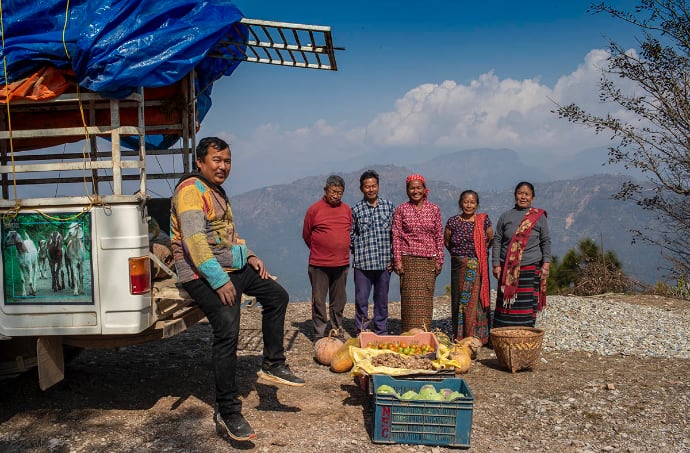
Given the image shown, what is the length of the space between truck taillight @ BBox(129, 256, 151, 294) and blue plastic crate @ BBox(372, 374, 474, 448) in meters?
1.86

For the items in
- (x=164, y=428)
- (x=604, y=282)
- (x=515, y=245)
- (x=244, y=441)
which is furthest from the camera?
(x=604, y=282)

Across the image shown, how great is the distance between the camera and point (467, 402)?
12.9 ft

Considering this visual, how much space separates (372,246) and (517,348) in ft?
6.57

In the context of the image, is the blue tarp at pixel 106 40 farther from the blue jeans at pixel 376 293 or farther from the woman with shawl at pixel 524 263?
the woman with shawl at pixel 524 263

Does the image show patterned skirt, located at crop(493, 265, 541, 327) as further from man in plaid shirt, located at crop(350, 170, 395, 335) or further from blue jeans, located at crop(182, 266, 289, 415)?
blue jeans, located at crop(182, 266, 289, 415)

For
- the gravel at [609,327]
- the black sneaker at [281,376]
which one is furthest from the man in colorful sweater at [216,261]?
the gravel at [609,327]

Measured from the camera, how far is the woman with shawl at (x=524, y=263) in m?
6.49

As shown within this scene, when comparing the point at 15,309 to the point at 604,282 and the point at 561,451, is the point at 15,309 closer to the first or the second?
the point at 561,451

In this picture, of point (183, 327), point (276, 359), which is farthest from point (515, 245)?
point (183, 327)

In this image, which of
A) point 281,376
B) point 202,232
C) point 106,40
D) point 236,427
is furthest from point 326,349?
point 106,40

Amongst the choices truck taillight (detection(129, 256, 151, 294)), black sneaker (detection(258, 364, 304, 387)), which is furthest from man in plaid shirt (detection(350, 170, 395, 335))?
truck taillight (detection(129, 256, 151, 294))

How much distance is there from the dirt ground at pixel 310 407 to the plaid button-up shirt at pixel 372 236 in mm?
1333

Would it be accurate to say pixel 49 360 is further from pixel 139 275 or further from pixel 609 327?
pixel 609 327

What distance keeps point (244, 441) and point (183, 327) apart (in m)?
1.10
